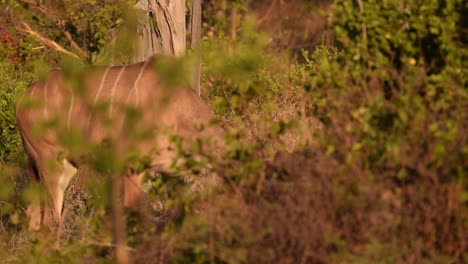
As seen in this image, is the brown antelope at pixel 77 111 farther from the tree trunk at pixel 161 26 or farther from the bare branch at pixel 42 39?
the bare branch at pixel 42 39

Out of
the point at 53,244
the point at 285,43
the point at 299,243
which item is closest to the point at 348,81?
the point at 299,243

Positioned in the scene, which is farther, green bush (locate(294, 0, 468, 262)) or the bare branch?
the bare branch

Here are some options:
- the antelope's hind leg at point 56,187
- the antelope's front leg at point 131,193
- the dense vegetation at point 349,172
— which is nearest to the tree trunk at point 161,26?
the antelope's hind leg at point 56,187

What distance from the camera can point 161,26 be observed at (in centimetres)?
860

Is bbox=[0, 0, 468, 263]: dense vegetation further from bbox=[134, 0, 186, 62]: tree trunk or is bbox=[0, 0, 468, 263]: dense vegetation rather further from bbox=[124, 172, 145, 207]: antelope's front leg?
bbox=[134, 0, 186, 62]: tree trunk

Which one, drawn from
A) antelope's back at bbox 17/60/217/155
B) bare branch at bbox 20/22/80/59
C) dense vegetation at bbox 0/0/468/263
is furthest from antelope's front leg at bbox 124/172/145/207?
bare branch at bbox 20/22/80/59

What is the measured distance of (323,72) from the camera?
4.94m

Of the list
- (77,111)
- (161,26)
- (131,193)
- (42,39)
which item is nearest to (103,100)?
(77,111)

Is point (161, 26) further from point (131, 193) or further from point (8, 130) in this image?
point (131, 193)

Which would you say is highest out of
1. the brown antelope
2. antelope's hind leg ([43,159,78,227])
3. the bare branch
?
the bare branch

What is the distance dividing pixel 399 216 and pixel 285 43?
11935 mm

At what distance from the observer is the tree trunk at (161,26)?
8.57 metres

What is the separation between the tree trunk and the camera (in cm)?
857

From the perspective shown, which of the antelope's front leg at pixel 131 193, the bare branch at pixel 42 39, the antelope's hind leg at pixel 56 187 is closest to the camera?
the antelope's front leg at pixel 131 193
